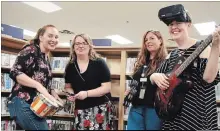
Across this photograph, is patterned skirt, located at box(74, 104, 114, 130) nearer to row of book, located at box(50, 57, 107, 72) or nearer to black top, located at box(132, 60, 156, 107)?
black top, located at box(132, 60, 156, 107)

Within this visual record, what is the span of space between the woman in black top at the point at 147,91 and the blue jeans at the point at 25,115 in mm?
725

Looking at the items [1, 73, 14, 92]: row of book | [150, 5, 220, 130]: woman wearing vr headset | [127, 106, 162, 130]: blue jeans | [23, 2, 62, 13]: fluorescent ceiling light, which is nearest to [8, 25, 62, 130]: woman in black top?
[127, 106, 162, 130]: blue jeans

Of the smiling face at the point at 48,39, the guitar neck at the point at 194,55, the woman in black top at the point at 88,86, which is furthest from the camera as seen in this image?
the woman in black top at the point at 88,86

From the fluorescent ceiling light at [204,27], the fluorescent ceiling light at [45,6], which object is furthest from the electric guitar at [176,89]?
the fluorescent ceiling light at [204,27]

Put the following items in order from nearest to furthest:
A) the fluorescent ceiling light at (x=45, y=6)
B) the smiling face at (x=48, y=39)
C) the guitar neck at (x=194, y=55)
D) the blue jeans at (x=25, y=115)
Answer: the guitar neck at (x=194, y=55), the blue jeans at (x=25, y=115), the smiling face at (x=48, y=39), the fluorescent ceiling light at (x=45, y=6)

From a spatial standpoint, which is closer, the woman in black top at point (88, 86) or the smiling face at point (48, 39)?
the smiling face at point (48, 39)

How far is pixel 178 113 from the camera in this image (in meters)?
1.65

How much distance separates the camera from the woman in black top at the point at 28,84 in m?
1.96

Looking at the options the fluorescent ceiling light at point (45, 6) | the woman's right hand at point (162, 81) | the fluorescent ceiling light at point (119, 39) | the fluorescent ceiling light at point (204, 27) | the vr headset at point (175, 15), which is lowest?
the woman's right hand at point (162, 81)

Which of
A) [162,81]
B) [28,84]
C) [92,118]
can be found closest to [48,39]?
[28,84]

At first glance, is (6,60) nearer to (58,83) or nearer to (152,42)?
(58,83)

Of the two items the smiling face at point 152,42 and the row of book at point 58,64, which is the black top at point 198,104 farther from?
the row of book at point 58,64

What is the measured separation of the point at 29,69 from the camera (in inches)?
79.6

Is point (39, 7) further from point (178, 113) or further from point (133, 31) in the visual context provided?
point (178, 113)
